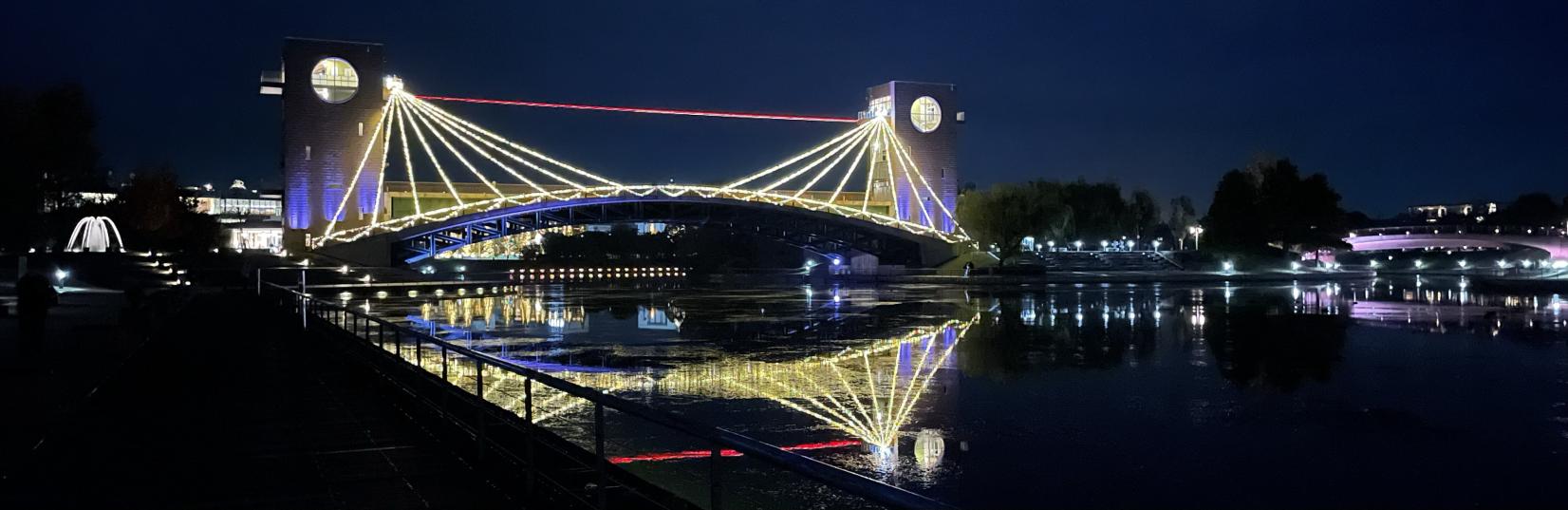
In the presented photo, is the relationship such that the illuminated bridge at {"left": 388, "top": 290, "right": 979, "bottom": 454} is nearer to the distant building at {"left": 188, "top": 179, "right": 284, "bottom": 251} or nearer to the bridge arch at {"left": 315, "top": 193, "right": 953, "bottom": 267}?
the bridge arch at {"left": 315, "top": 193, "right": 953, "bottom": 267}

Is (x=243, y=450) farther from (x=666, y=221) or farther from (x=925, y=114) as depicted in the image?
(x=925, y=114)

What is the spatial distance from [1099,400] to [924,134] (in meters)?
86.2

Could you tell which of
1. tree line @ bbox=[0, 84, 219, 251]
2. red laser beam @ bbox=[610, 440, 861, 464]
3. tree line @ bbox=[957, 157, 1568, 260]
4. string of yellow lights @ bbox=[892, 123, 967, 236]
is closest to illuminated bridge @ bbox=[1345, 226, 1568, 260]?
tree line @ bbox=[957, 157, 1568, 260]

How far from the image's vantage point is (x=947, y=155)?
98.8m

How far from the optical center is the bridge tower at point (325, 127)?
7562 centimetres

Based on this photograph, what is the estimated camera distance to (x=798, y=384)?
14562 mm

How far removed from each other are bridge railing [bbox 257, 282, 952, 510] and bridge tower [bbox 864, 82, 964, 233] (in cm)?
8481

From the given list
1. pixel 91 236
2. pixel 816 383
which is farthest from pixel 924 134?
pixel 816 383

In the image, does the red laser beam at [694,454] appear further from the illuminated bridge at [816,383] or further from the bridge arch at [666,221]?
the bridge arch at [666,221]

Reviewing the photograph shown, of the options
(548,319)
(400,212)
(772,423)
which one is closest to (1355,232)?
(400,212)

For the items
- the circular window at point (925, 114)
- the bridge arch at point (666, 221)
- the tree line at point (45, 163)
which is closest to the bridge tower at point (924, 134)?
the circular window at point (925, 114)

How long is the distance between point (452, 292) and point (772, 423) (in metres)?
36.9

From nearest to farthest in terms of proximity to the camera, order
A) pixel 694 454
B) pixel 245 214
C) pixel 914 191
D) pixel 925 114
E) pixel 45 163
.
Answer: pixel 694 454, pixel 45 163, pixel 914 191, pixel 925 114, pixel 245 214

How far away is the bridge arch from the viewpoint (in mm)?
71875
